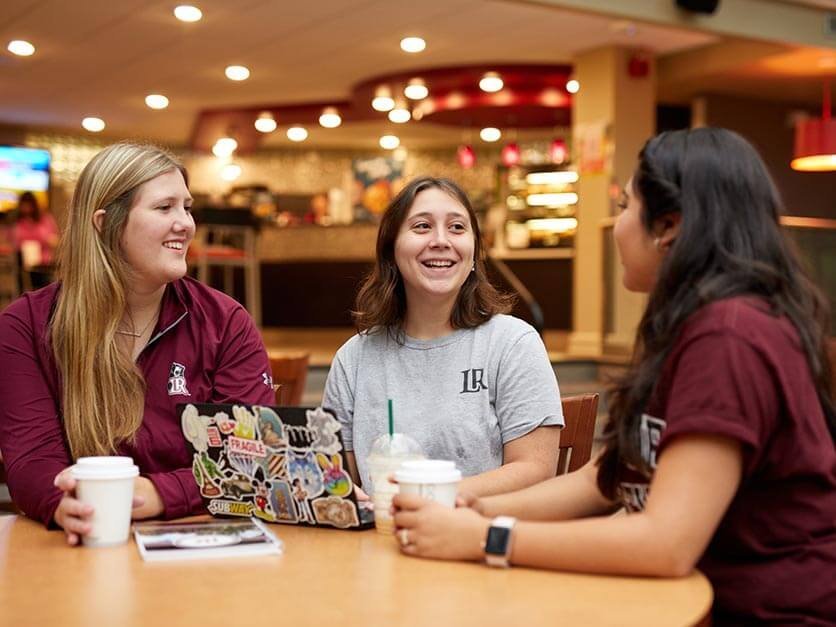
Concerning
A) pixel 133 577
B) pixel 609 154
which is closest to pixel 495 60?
pixel 609 154

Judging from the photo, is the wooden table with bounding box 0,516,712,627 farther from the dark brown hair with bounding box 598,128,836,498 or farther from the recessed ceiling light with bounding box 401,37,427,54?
the recessed ceiling light with bounding box 401,37,427,54

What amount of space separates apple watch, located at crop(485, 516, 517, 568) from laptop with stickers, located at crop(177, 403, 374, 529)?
10.9 inches

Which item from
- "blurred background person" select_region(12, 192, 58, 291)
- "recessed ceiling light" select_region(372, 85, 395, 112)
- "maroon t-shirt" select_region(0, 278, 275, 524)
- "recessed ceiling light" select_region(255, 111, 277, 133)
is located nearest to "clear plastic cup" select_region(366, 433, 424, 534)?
"maroon t-shirt" select_region(0, 278, 275, 524)

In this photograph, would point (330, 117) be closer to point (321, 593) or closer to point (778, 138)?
point (778, 138)

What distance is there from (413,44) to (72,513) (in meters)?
7.89

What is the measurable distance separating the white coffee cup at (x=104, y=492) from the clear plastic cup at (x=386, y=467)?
0.36 meters

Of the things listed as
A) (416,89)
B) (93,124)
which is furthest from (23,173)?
(416,89)

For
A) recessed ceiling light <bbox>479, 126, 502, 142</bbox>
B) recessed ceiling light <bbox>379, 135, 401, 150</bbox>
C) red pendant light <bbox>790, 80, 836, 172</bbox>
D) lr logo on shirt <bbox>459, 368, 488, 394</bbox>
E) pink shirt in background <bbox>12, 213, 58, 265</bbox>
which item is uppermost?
recessed ceiling light <bbox>379, 135, 401, 150</bbox>

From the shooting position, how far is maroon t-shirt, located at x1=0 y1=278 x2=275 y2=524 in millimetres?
1781

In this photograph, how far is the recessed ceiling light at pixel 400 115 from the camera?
433 inches

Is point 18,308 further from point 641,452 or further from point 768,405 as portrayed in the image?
point 768,405

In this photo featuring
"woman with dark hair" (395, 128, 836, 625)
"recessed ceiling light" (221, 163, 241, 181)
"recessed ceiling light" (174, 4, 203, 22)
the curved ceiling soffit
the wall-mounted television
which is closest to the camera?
"woman with dark hair" (395, 128, 836, 625)

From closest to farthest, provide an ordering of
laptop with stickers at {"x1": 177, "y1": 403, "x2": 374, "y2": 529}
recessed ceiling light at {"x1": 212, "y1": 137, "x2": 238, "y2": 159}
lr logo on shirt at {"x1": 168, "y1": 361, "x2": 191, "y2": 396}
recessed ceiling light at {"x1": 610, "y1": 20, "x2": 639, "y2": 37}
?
1. laptop with stickers at {"x1": 177, "y1": 403, "x2": 374, "y2": 529}
2. lr logo on shirt at {"x1": 168, "y1": 361, "x2": 191, "y2": 396}
3. recessed ceiling light at {"x1": 610, "y1": 20, "x2": 639, "y2": 37}
4. recessed ceiling light at {"x1": 212, "y1": 137, "x2": 238, "y2": 159}

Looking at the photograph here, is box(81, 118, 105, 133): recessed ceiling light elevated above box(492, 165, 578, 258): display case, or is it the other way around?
box(81, 118, 105, 133): recessed ceiling light
